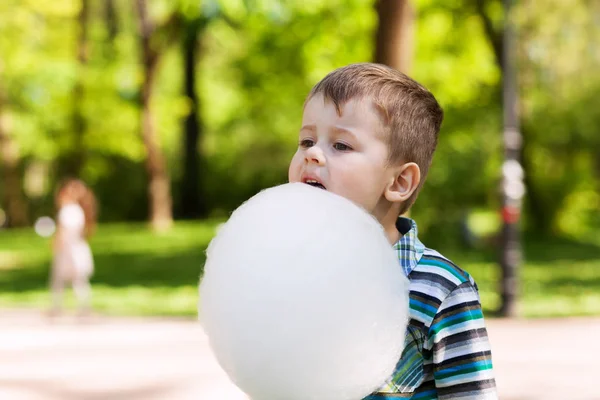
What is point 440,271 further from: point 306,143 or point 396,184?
point 306,143

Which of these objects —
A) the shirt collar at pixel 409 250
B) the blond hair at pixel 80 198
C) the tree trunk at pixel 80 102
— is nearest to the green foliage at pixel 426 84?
the tree trunk at pixel 80 102

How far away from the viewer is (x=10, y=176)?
32594 mm

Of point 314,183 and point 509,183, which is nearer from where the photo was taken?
point 314,183

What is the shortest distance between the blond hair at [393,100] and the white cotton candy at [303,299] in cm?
28

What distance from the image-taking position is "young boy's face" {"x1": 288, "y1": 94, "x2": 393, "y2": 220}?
1.98 metres

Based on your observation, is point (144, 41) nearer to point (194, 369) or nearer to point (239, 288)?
point (194, 369)

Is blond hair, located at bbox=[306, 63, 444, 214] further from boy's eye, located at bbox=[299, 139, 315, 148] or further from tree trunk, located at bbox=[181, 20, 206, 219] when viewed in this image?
tree trunk, located at bbox=[181, 20, 206, 219]

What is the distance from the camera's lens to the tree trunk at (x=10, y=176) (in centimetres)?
3089

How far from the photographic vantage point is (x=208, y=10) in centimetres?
1080

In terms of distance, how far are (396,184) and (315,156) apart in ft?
0.76

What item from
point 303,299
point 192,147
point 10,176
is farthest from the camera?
point 192,147

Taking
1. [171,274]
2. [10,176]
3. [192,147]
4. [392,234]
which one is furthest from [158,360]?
[192,147]

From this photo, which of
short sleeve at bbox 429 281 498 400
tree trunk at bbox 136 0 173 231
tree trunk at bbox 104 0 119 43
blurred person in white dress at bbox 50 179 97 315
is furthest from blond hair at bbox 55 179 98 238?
tree trunk at bbox 104 0 119 43

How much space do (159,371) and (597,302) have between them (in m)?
7.52
